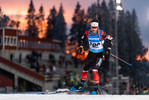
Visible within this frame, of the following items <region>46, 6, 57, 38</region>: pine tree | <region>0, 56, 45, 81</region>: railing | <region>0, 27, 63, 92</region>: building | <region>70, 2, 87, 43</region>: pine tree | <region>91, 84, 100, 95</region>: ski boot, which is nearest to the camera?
<region>91, 84, 100, 95</region>: ski boot

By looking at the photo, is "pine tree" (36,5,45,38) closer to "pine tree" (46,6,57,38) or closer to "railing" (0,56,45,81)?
"pine tree" (46,6,57,38)

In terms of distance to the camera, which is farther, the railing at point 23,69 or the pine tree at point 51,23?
the pine tree at point 51,23

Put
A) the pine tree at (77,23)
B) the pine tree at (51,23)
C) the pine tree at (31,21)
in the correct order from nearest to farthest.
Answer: the pine tree at (77,23) → the pine tree at (51,23) → the pine tree at (31,21)

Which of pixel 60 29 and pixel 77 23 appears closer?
pixel 77 23

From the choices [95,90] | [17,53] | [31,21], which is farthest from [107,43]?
[31,21]

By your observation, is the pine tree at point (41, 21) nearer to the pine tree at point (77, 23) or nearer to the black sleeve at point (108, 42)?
the pine tree at point (77, 23)

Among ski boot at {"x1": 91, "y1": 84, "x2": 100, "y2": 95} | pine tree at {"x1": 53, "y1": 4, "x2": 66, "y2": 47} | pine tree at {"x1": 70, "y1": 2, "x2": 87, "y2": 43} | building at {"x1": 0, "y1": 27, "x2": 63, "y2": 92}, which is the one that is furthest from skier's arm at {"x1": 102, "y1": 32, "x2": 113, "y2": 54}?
pine tree at {"x1": 53, "y1": 4, "x2": 66, "y2": 47}

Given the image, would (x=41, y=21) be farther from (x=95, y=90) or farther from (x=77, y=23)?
(x=95, y=90)

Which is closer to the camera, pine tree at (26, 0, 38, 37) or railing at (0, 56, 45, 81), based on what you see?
railing at (0, 56, 45, 81)

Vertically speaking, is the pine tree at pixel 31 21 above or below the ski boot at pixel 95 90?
above

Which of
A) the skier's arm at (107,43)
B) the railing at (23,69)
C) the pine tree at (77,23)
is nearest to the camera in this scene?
the skier's arm at (107,43)

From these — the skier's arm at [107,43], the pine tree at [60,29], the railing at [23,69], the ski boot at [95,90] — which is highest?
the pine tree at [60,29]

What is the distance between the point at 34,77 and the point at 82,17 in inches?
1322

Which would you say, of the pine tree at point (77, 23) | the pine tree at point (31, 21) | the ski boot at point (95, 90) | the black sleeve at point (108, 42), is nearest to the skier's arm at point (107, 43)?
the black sleeve at point (108, 42)
